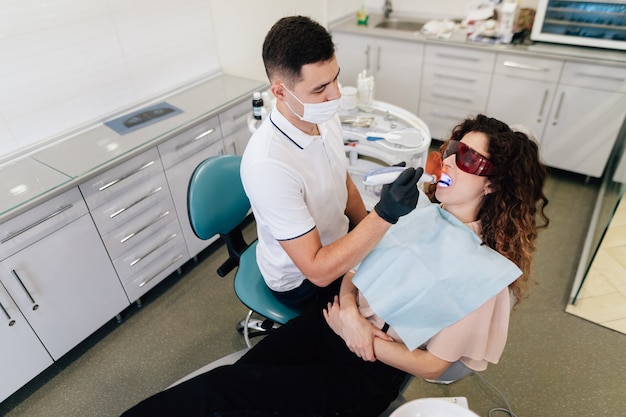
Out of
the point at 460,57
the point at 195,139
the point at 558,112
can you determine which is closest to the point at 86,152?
the point at 195,139

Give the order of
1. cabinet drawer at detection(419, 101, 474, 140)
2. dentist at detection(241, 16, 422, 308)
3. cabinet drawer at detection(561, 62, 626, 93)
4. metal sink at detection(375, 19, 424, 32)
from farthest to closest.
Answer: metal sink at detection(375, 19, 424, 32) → cabinet drawer at detection(419, 101, 474, 140) → cabinet drawer at detection(561, 62, 626, 93) → dentist at detection(241, 16, 422, 308)

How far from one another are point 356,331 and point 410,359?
0.17m

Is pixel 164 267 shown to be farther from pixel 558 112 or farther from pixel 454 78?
pixel 558 112

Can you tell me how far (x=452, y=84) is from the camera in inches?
126

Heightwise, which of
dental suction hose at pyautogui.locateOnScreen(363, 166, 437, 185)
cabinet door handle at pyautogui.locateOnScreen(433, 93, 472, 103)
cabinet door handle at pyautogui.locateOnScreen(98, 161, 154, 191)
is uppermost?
dental suction hose at pyautogui.locateOnScreen(363, 166, 437, 185)

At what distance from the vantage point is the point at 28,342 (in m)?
1.81

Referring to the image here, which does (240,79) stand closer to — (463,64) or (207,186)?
(207,186)

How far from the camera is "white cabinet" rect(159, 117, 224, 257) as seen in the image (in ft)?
7.14

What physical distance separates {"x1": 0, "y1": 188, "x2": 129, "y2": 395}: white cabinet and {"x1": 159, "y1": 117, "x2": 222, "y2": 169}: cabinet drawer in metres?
0.47

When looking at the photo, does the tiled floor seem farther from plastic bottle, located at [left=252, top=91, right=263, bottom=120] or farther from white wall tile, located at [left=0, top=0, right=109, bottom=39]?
white wall tile, located at [left=0, top=0, right=109, bottom=39]

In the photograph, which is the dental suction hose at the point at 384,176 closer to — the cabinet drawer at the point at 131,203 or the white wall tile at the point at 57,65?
the cabinet drawer at the point at 131,203

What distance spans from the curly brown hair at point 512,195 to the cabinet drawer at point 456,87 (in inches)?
82.3

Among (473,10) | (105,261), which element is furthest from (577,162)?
(105,261)

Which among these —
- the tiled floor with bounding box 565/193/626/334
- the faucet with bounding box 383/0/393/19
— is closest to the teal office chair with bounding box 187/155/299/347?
the tiled floor with bounding box 565/193/626/334
